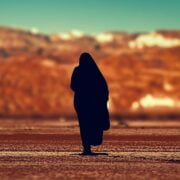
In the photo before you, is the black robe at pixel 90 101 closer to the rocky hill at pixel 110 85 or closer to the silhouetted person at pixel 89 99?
the silhouetted person at pixel 89 99

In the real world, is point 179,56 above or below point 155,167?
above

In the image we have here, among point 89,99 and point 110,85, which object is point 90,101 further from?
point 110,85

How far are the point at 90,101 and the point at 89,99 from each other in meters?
0.06

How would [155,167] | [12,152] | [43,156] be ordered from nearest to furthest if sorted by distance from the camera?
[155,167], [43,156], [12,152]

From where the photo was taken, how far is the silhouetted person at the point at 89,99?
20672mm

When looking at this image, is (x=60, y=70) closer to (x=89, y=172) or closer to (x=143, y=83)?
(x=143, y=83)

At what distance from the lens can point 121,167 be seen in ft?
55.3

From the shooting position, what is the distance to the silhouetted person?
20672mm

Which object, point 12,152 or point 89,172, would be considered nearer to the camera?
point 89,172

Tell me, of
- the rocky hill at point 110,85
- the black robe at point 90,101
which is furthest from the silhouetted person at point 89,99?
the rocky hill at point 110,85

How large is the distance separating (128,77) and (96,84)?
9971cm

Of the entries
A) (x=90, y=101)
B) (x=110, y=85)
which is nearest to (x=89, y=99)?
(x=90, y=101)

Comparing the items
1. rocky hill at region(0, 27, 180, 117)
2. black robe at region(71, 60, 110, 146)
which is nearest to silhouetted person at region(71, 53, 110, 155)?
black robe at region(71, 60, 110, 146)

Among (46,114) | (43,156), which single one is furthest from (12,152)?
(46,114)
